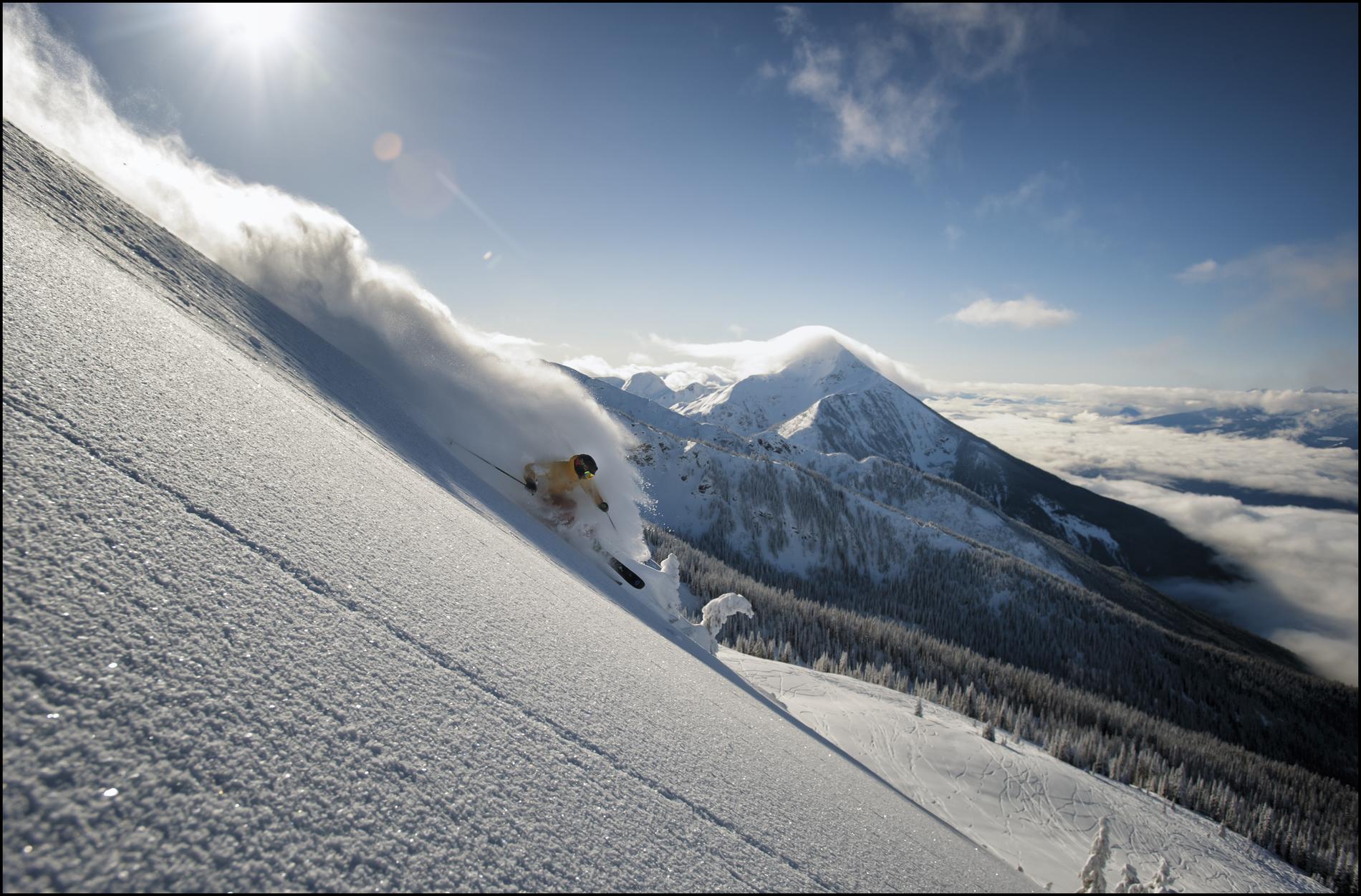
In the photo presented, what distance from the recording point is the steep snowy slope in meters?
1.15

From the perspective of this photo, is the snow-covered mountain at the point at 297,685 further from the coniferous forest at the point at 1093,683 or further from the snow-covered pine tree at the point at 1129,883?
the coniferous forest at the point at 1093,683

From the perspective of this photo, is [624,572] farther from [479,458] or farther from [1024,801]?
[1024,801]

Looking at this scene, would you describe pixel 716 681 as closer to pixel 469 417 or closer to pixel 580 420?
pixel 469 417

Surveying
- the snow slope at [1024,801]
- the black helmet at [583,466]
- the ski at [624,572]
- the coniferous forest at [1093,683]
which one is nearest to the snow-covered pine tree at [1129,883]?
the snow slope at [1024,801]

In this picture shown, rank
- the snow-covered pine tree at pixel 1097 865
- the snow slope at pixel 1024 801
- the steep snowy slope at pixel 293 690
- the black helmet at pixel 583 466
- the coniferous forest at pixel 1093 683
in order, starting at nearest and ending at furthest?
the steep snowy slope at pixel 293 690 → the snow-covered pine tree at pixel 1097 865 → the snow slope at pixel 1024 801 → the black helmet at pixel 583 466 → the coniferous forest at pixel 1093 683

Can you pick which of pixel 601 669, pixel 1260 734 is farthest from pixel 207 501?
pixel 1260 734

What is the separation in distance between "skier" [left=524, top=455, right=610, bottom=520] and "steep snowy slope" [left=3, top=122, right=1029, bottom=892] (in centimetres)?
713

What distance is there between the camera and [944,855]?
11.6 feet

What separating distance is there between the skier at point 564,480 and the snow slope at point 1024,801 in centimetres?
595

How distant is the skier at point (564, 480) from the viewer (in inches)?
459

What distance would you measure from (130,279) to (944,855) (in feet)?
26.6

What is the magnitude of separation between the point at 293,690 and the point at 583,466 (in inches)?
401

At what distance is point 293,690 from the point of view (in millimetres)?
1613

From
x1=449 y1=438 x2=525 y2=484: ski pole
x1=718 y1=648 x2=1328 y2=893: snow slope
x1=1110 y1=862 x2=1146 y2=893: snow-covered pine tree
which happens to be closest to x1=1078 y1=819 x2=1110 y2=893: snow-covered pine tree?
x1=1110 y1=862 x2=1146 y2=893: snow-covered pine tree
